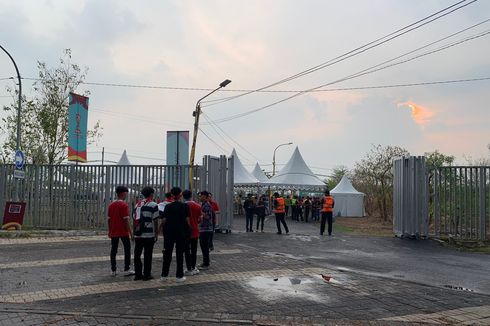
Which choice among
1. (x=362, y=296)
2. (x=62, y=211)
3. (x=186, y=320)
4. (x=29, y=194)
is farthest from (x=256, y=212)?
(x=186, y=320)

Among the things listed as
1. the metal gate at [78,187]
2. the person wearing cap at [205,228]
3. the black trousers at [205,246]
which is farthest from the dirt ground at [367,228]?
the black trousers at [205,246]

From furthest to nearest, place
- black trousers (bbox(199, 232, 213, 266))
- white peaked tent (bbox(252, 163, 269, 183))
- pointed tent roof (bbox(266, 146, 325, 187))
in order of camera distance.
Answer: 1. white peaked tent (bbox(252, 163, 269, 183))
2. pointed tent roof (bbox(266, 146, 325, 187))
3. black trousers (bbox(199, 232, 213, 266))

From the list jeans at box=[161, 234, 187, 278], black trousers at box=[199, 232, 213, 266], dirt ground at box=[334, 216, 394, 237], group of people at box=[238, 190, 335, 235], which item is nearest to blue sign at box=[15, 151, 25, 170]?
group of people at box=[238, 190, 335, 235]

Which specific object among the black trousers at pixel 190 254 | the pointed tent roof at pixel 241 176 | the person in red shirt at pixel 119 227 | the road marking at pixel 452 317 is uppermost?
the pointed tent roof at pixel 241 176

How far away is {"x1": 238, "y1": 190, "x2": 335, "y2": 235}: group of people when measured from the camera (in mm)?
17406

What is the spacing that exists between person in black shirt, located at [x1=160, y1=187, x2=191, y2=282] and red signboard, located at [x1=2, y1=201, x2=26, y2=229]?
9988 millimetres

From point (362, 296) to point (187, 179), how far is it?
993 cm

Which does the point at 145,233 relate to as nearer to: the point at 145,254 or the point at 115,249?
the point at 145,254

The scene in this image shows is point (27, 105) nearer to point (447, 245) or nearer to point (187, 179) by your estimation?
Answer: point (187, 179)

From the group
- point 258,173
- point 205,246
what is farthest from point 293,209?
point 205,246

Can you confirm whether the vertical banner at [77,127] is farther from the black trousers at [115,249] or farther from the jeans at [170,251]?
the jeans at [170,251]

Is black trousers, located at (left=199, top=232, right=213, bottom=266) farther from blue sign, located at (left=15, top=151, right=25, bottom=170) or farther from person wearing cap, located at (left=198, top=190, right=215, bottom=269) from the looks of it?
blue sign, located at (left=15, top=151, right=25, bottom=170)

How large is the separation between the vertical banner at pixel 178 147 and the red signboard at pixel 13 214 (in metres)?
5.35

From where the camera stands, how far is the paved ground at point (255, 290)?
6590mm
